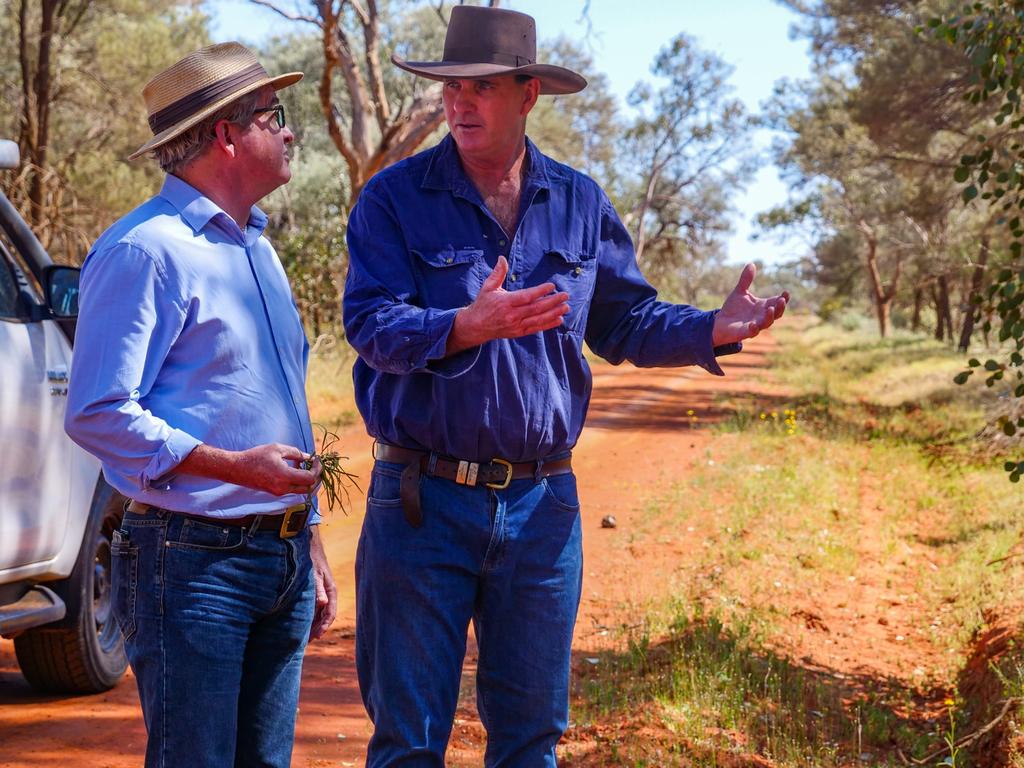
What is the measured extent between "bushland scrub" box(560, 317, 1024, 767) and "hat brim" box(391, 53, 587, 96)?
8.51ft

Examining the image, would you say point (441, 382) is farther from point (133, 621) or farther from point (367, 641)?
point (133, 621)

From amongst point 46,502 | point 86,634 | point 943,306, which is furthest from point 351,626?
point 943,306

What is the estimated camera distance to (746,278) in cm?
333

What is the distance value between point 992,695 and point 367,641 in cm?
361

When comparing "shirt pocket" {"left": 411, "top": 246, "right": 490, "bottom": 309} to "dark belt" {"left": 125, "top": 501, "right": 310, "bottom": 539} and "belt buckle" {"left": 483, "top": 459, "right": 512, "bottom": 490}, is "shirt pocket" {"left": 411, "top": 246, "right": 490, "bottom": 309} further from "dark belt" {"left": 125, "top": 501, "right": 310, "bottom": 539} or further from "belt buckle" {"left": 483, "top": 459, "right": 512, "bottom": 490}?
"dark belt" {"left": 125, "top": 501, "right": 310, "bottom": 539}

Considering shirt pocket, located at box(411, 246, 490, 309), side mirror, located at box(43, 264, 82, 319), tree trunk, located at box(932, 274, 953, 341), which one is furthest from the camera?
tree trunk, located at box(932, 274, 953, 341)

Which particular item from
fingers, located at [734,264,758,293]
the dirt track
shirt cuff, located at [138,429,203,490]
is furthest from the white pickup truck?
fingers, located at [734,264,758,293]

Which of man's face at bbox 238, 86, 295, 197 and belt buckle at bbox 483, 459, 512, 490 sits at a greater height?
man's face at bbox 238, 86, 295, 197

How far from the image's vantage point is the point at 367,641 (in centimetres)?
323

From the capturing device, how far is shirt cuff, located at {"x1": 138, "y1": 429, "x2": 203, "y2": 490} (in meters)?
2.57

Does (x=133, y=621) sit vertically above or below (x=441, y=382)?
below

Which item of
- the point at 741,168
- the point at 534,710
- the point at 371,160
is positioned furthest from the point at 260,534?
the point at 741,168

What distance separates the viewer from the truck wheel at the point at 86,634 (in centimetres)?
520

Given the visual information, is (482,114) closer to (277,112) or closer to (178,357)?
(277,112)
